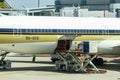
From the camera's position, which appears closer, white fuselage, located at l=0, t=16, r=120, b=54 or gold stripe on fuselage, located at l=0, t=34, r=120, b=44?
gold stripe on fuselage, located at l=0, t=34, r=120, b=44

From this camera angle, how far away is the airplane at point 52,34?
3431 cm

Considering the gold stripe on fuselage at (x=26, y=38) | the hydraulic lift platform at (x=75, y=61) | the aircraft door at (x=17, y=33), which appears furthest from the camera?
the hydraulic lift platform at (x=75, y=61)

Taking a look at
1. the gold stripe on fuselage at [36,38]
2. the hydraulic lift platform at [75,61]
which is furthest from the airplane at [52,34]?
the hydraulic lift platform at [75,61]

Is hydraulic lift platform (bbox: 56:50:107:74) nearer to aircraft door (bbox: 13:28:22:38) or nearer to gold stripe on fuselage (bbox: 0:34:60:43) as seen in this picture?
gold stripe on fuselage (bbox: 0:34:60:43)

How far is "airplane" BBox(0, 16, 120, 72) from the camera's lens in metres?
34.3

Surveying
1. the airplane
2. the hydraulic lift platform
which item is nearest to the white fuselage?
the airplane

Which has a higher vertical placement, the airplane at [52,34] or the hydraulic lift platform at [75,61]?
the airplane at [52,34]

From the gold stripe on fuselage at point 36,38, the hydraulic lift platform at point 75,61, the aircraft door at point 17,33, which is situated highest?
the aircraft door at point 17,33

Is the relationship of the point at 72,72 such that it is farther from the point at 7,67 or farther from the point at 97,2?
the point at 97,2

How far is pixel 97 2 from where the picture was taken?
384 feet

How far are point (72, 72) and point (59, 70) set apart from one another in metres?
1.62

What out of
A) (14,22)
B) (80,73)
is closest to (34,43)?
(14,22)

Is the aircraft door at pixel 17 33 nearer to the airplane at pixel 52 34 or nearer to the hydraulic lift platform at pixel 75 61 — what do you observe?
the airplane at pixel 52 34

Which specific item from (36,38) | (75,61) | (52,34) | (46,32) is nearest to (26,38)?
(36,38)
